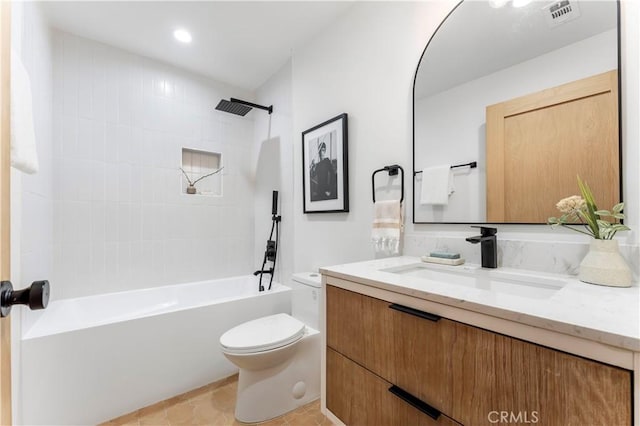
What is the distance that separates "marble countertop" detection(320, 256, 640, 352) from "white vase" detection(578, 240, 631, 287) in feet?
0.07

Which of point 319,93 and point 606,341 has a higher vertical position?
point 319,93

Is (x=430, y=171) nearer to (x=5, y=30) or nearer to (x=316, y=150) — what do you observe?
(x=316, y=150)

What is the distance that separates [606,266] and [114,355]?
2333 mm

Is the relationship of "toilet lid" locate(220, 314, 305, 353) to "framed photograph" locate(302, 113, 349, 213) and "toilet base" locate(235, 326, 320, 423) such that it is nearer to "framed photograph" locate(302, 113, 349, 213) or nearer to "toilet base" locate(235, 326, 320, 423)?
"toilet base" locate(235, 326, 320, 423)

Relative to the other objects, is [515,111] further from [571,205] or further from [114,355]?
[114,355]

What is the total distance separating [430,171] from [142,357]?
2.03m

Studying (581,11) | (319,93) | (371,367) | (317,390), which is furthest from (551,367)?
(319,93)

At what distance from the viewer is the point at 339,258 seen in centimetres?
187

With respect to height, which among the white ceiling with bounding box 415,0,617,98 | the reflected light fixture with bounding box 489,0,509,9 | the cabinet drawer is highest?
the reflected light fixture with bounding box 489,0,509,9

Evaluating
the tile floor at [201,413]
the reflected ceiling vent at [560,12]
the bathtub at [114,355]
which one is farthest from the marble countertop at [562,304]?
the bathtub at [114,355]

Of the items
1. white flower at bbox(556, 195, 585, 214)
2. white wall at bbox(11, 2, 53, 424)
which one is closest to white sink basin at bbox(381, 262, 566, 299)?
white flower at bbox(556, 195, 585, 214)

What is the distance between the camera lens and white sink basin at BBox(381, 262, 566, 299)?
90 centimetres

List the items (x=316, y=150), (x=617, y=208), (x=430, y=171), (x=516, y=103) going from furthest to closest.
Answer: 1. (x=316, y=150)
2. (x=430, y=171)
3. (x=516, y=103)
4. (x=617, y=208)

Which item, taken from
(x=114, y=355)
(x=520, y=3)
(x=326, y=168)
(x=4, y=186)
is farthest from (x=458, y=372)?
(x=114, y=355)
